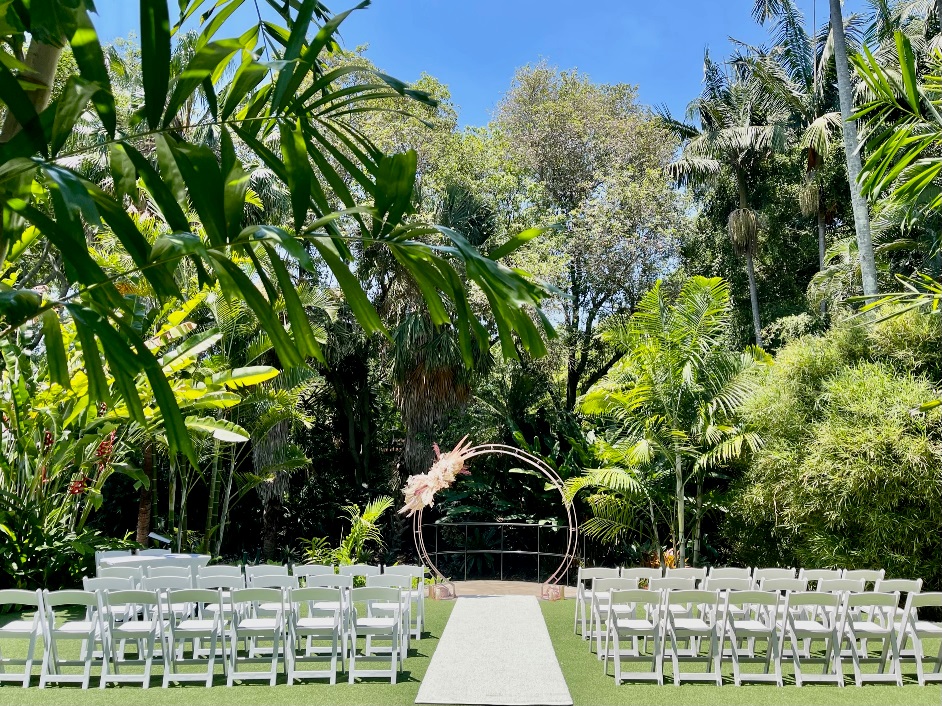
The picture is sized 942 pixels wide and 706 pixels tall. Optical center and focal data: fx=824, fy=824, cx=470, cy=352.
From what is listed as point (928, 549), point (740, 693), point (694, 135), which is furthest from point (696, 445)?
point (694, 135)

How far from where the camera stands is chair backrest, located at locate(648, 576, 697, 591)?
8.27 meters

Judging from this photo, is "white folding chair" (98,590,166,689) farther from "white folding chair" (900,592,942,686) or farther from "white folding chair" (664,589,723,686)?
"white folding chair" (900,592,942,686)

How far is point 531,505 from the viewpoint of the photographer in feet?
56.5

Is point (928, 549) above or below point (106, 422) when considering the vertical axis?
below

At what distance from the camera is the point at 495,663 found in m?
7.73

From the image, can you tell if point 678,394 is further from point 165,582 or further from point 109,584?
point 109,584

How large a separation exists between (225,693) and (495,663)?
2485 mm

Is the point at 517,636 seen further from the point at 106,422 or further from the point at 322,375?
the point at 322,375

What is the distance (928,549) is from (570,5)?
623 inches

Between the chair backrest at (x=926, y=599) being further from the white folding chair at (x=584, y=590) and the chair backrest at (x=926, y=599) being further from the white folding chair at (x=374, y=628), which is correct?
the white folding chair at (x=374, y=628)

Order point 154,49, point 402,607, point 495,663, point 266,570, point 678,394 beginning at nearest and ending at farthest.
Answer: point 154,49
point 495,663
point 402,607
point 266,570
point 678,394

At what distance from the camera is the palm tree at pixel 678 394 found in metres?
13.3

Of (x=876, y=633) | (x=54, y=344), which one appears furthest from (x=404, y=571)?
(x=54, y=344)

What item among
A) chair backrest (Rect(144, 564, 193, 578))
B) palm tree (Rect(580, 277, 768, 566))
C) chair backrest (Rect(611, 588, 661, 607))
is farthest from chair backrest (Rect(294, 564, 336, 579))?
palm tree (Rect(580, 277, 768, 566))
